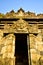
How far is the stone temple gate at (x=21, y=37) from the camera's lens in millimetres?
7867

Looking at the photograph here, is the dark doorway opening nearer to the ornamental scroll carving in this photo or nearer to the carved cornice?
the ornamental scroll carving

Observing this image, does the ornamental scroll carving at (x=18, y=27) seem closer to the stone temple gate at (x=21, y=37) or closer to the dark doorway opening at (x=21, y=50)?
the stone temple gate at (x=21, y=37)

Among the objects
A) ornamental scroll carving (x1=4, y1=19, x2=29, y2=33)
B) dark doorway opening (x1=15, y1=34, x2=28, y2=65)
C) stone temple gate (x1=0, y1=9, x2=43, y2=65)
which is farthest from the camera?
dark doorway opening (x1=15, y1=34, x2=28, y2=65)

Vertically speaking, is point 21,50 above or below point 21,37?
below

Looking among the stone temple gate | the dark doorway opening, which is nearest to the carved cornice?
the stone temple gate

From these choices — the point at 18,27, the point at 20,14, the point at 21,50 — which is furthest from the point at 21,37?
the point at 20,14

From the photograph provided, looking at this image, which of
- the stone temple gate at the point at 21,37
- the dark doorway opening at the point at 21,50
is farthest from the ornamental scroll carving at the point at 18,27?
the dark doorway opening at the point at 21,50

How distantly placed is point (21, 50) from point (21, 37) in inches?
35.8

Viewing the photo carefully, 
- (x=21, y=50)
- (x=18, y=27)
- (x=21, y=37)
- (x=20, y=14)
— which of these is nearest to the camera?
(x=18, y=27)

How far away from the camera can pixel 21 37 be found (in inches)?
355

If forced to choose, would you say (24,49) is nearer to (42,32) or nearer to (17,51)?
(17,51)

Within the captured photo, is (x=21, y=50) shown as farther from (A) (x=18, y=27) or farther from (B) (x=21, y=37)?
(A) (x=18, y=27)

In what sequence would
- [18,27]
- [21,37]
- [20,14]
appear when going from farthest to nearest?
Result: 1. [20,14]
2. [21,37]
3. [18,27]

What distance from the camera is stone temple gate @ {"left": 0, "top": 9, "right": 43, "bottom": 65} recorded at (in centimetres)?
787
